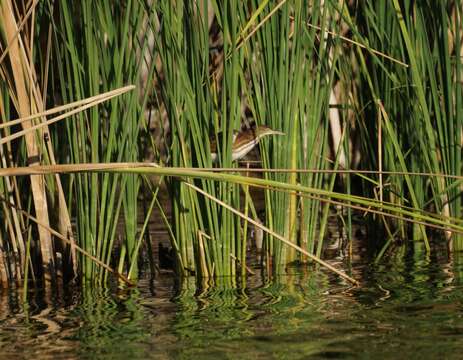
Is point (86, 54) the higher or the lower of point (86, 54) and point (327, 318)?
the higher

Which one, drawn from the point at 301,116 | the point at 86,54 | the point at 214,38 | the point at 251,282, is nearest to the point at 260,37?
the point at 301,116

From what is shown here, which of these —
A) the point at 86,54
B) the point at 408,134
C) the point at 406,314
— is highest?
the point at 86,54

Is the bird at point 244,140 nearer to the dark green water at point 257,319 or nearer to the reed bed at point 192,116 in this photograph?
the reed bed at point 192,116

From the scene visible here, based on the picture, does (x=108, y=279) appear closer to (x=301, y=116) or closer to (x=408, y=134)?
(x=301, y=116)

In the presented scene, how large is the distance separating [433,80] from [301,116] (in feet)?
3.34

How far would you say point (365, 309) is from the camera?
5.24 metres

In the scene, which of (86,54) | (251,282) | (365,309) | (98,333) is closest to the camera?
(98,333)

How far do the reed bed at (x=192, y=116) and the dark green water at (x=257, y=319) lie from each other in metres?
0.25

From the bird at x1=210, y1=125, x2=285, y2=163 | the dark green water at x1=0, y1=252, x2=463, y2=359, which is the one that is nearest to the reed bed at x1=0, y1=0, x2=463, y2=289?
the bird at x1=210, y1=125, x2=285, y2=163

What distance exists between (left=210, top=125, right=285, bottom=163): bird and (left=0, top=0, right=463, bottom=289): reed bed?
7 cm

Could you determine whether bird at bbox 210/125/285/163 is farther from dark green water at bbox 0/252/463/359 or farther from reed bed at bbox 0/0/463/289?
dark green water at bbox 0/252/463/359

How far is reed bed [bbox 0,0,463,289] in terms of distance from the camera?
5695mm

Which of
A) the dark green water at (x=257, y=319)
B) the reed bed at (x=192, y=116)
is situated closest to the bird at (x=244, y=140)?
the reed bed at (x=192, y=116)

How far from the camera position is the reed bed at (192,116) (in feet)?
18.7
